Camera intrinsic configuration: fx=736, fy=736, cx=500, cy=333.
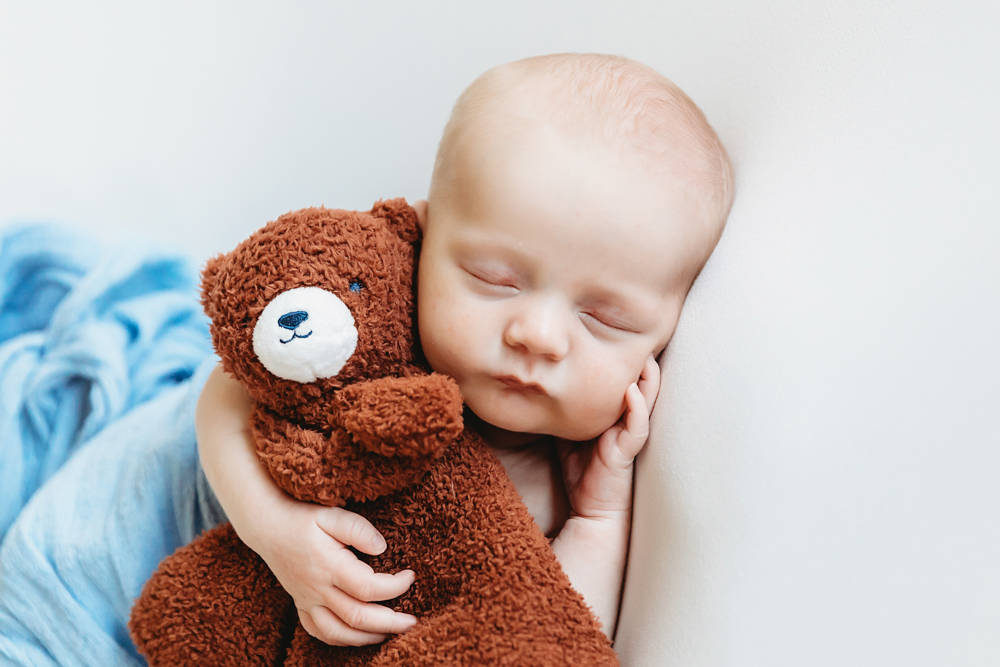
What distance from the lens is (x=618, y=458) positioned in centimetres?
80

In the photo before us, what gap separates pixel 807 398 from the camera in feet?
2.03

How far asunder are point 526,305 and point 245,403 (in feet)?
1.18

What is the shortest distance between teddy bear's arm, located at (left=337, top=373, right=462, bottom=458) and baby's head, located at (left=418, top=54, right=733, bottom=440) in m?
0.12

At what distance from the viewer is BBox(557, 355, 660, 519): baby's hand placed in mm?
772

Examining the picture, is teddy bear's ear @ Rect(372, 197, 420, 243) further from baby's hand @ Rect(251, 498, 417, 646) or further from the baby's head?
baby's hand @ Rect(251, 498, 417, 646)

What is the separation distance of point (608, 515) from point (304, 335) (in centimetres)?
39

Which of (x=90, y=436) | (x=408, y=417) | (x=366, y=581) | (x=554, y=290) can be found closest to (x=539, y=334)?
(x=554, y=290)

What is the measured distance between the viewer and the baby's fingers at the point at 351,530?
0.71 meters

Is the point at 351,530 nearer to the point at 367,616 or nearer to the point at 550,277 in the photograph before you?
the point at 367,616

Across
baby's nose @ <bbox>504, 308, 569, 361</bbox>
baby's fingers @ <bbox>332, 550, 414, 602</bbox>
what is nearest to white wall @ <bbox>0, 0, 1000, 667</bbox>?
baby's nose @ <bbox>504, 308, 569, 361</bbox>

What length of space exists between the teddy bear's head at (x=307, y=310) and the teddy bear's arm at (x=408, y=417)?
6 cm

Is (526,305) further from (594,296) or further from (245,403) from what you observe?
(245,403)

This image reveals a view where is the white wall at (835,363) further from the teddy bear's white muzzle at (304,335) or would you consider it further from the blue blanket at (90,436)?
the blue blanket at (90,436)

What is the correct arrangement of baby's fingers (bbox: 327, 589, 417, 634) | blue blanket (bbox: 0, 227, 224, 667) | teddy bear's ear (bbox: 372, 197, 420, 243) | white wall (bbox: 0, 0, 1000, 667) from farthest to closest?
blue blanket (bbox: 0, 227, 224, 667) < teddy bear's ear (bbox: 372, 197, 420, 243) < baby's fingers (bbox: 327, 589, 417, 634) < white wall (bbox: 0, 0, 1000, 667)
